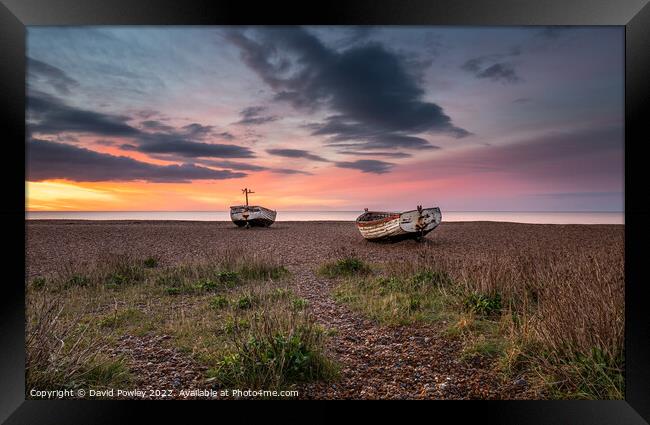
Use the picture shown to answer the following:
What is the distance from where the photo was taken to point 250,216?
70.6 ft

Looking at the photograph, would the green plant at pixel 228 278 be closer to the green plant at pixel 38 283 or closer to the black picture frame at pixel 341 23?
the green plant at pixel 38 283

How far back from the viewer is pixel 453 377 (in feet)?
10.5

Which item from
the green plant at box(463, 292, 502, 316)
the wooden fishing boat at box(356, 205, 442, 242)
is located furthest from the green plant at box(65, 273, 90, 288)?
the wooden fishing boat at box(356, 205, 442, 242)

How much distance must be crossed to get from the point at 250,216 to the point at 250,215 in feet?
0.22

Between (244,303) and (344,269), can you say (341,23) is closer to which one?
(244,303)

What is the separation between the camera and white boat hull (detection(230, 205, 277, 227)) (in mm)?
21519

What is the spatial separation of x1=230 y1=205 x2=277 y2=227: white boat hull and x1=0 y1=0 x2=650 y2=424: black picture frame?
18.9 metres

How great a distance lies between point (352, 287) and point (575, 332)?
3.98m

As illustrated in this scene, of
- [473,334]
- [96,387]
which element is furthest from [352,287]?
[96,387]

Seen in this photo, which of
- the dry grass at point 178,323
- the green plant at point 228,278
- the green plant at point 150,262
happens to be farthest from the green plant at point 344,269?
the green plant at point 150,262

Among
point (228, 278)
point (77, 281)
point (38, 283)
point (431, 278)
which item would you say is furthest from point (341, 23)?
point (38, 283)

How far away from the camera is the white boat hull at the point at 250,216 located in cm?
2152

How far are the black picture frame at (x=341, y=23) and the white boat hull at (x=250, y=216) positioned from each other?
18.9m

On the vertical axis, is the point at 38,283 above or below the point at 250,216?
below
